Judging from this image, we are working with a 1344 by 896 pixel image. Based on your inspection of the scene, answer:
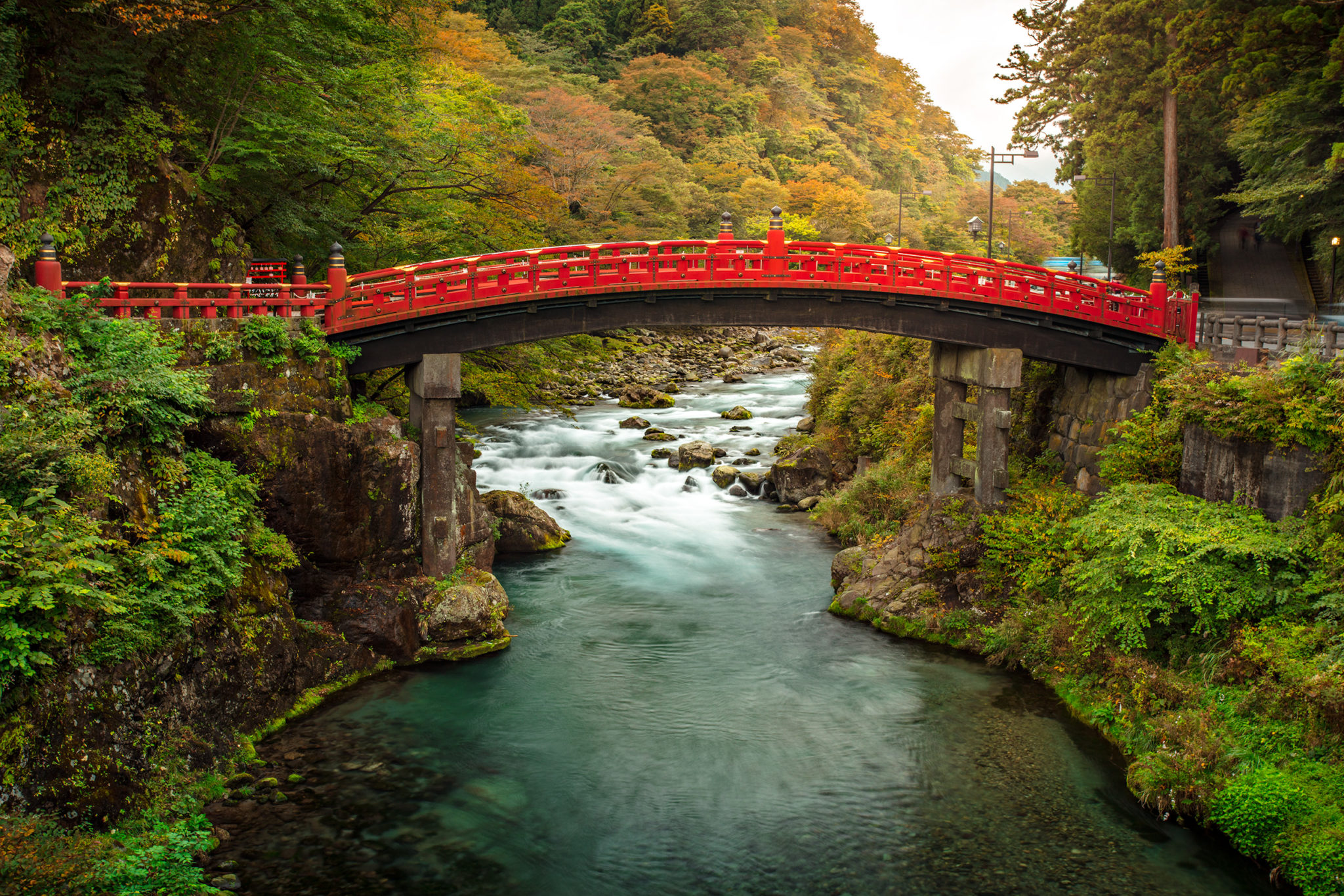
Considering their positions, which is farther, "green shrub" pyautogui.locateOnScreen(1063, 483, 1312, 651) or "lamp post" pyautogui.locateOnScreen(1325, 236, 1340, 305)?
"lamp post" pyautogui.locateOnScreen(1325, 236, 1340, 305)

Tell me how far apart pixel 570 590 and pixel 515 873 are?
36.6 feet

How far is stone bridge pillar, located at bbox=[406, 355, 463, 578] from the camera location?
20.6 meters

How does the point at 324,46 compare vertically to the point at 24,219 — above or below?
above

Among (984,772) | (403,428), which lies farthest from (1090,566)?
(403,428)

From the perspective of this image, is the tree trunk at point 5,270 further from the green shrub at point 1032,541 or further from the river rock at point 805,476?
the river rock at point 805,476

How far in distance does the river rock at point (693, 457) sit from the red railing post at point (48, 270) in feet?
69.7

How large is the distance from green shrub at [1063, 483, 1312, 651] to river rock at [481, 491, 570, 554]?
46.9 feet

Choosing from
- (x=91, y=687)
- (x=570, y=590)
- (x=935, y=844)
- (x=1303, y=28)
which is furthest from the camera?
(x=570, y=590)

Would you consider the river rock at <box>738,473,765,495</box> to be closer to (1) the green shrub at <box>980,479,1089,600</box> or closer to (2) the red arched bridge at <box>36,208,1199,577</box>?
(2) the red arched bridge at <box>36,208,1199,577</box>

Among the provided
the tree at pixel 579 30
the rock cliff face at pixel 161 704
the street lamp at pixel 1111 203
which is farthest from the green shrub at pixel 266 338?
the tree at pixel 579 30

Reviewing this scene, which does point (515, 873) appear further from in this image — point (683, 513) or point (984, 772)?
point (683, 513)

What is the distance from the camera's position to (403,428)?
21266mm

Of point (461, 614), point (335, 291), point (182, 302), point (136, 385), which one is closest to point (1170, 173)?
point (335, 291)

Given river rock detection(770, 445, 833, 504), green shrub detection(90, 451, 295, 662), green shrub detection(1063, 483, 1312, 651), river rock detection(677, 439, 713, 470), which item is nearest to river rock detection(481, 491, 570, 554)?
river rock detection(677, 439, 713, 470)
